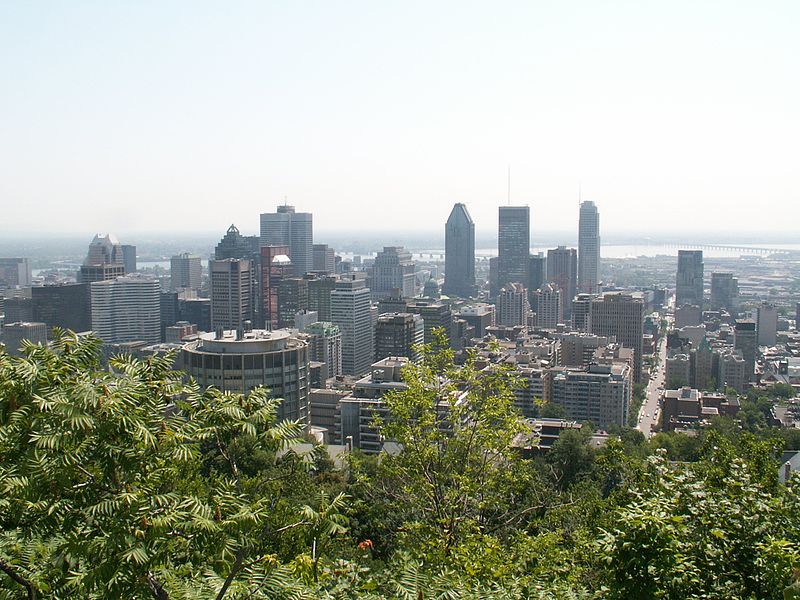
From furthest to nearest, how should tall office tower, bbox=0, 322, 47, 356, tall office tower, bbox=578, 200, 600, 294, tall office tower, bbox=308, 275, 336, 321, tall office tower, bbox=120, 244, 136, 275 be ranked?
1. tall office tower, bbox=578, 200, 600, 294
2. tall office tower, bbox=120, 244, 136, 275
3. tall office tower, bbox=308, 275, 336, 321
4. tall office tower, bbox=0, 322, 47, 356

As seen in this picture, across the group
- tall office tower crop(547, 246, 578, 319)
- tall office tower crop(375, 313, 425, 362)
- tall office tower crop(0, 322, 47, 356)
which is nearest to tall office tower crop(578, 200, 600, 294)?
tall office tower crop(547, 246, 578, 319)

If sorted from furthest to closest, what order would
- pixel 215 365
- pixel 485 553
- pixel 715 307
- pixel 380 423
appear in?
pixel 715 307
pixel 215 365
pixel 380 423
pixel 485 553

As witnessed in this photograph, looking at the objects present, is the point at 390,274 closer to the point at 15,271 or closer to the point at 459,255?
the point at 459,255

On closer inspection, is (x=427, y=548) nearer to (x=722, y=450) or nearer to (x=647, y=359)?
(x=722, y=450)

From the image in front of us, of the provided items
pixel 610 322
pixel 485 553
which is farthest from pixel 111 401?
pixel 610 322

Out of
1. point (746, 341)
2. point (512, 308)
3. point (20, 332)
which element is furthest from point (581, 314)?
point (20, 332)

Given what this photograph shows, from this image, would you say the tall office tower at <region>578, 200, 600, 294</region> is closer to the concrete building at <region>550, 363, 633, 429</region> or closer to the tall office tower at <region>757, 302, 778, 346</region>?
the tall office tower at <region>757, 302, 778, 346</region>

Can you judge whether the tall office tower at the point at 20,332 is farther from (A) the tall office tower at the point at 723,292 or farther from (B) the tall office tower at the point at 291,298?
(A) the tall office tower at the point at 723,292

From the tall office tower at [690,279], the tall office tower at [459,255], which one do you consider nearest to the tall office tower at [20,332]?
the tall office tower at [459,255]
